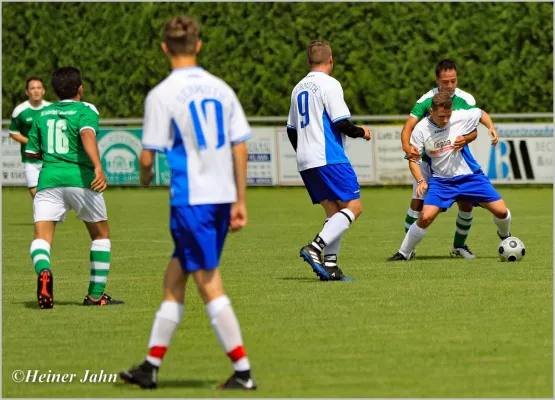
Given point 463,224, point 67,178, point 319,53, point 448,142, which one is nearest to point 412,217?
point 463,224

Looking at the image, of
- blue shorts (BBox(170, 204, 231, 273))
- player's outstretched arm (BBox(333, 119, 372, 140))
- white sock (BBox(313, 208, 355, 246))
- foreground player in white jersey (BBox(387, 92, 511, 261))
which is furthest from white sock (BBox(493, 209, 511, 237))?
blue shorts (BBox(170, 204, 231, 273))

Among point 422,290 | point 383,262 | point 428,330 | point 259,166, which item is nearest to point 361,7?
point 259,166

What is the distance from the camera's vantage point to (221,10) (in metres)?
27.9

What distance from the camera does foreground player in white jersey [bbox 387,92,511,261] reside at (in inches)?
494

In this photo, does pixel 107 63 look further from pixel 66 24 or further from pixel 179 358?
pixel 179 358

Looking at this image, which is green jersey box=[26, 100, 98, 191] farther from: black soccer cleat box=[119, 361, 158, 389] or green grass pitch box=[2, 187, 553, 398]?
black soccer cleat box=[119, 361, 158, 389]

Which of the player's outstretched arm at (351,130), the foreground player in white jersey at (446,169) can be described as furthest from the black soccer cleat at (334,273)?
the foreground player in white jersey at (446,169)

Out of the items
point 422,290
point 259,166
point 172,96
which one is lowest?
point 259,166

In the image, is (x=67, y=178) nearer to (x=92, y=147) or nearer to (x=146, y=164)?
(x=92, y=147)

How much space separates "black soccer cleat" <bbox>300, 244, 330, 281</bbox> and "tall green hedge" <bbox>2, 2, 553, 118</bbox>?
1542 cm

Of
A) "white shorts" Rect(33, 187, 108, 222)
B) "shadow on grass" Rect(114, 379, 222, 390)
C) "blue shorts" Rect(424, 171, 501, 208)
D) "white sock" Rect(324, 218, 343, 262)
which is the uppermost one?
"white shorts" Rect(33, 187, 108, 222)

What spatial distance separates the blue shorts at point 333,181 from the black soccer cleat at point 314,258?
53 cm

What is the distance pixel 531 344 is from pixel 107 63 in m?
22.2

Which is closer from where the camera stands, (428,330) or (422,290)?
(428,330)
